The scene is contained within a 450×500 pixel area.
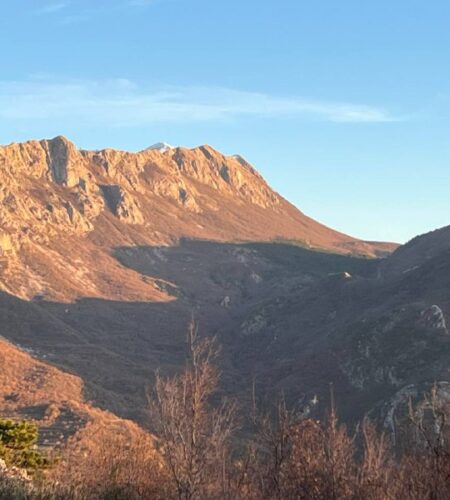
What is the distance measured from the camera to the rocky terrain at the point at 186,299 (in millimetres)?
78312

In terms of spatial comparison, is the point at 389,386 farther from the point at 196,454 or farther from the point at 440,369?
the point at 196,454

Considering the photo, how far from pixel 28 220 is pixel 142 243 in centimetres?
3510

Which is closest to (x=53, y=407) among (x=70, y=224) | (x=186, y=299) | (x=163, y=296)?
(x=163, y=296)

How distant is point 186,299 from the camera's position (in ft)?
475

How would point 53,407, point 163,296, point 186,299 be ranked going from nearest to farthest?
point 53,407 < point 163,296 < point 186,299

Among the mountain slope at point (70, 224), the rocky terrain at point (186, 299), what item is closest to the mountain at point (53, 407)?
the rocky terrain at point (186, 299)

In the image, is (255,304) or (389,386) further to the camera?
(255,304)

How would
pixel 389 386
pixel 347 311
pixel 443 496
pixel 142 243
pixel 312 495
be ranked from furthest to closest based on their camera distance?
pixel 142 243
pixel 347 311
pixel 389 386
pixel 312 495
pixel 443 496

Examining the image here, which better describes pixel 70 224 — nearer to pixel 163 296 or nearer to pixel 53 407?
pixel 163 296

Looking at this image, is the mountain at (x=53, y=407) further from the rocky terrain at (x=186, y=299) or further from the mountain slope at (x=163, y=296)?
the mountain slope at (x=163, y=296)

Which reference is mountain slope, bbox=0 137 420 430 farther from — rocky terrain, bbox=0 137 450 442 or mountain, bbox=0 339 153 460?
mountain, bbox=0 339 153 460

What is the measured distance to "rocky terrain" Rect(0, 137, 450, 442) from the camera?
78312mm

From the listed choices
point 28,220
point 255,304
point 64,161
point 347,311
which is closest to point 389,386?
point 347,311

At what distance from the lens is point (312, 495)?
761 inches
